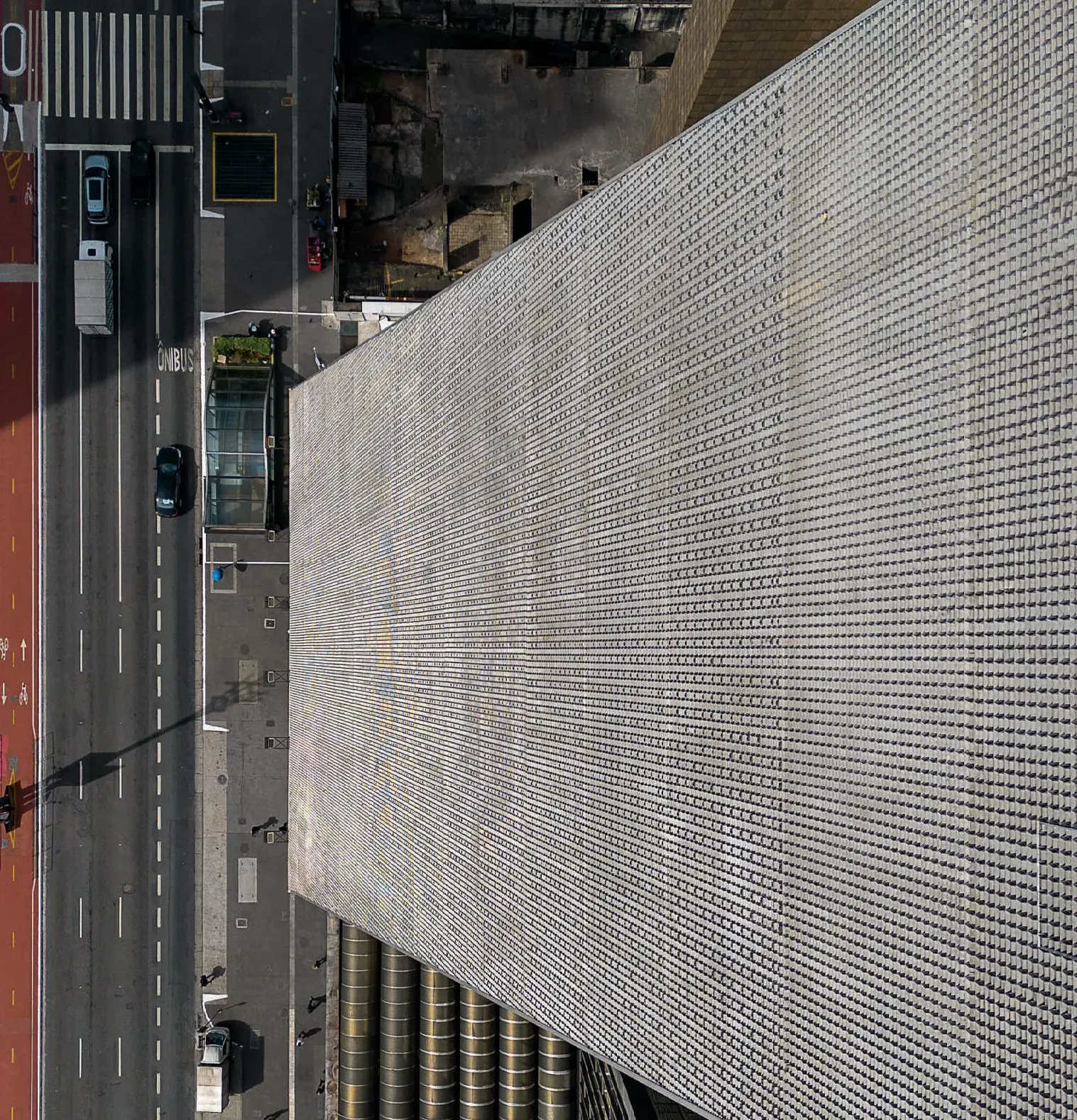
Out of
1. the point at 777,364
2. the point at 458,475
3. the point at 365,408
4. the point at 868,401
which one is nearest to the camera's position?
the point at 868,401

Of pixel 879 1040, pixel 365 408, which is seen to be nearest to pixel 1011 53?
pixel 879 1040

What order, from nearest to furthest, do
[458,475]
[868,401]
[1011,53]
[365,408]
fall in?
[1011,53] → [868,401] → [458,475] → [365,408]

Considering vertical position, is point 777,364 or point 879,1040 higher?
point 777,364

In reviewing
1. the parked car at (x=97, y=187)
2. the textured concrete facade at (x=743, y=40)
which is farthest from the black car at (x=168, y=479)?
the textured concrete facade at (x=743, y=40)

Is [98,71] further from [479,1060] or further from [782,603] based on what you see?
[479,1060]

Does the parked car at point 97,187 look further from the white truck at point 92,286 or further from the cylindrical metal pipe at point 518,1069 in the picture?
the cylindrical metal pipe at point 518,1069

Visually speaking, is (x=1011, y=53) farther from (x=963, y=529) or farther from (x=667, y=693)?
(x=667, y=693)

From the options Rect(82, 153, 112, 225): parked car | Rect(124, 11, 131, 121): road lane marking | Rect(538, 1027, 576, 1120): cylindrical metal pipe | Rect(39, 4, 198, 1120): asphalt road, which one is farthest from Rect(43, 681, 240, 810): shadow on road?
Rect(124, 11, 131, 121): road lane marking
